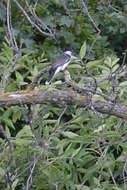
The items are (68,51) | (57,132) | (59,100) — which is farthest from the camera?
(68,51)

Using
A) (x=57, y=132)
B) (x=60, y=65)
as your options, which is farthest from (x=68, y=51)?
(x=57, y=132)

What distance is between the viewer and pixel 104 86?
4.61m

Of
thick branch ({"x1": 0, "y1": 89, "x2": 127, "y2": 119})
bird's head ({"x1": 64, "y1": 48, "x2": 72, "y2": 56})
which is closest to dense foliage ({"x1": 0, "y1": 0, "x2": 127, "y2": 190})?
thick branch ({"x1": 0, "y1": 89, "x2": 127, "y2": 119})

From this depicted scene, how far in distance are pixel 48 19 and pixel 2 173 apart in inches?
131

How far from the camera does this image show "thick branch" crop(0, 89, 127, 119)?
150 inches

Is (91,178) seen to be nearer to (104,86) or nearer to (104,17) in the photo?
(104,86)

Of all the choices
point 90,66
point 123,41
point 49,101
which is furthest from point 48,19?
point 49,101

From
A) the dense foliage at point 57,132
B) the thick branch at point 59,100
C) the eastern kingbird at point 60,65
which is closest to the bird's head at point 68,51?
the dense foliage at point 57,132

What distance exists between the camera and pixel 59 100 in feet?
12.5

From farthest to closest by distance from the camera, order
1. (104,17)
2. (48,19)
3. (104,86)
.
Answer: (104,17)
(48,19)
(104,86)

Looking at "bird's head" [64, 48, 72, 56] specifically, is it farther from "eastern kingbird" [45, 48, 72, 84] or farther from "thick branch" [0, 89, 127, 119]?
"thick branch" [0, 89, 127, 119]

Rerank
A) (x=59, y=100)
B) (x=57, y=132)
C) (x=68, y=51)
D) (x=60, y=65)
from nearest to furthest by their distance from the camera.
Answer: (x=59, y=100) < (x=57, y=132) < (x=60, y=65) < (x=68, y=51)

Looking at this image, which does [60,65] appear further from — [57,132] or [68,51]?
[57,132]

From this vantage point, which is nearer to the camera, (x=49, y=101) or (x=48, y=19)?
(x=49, y=101)
